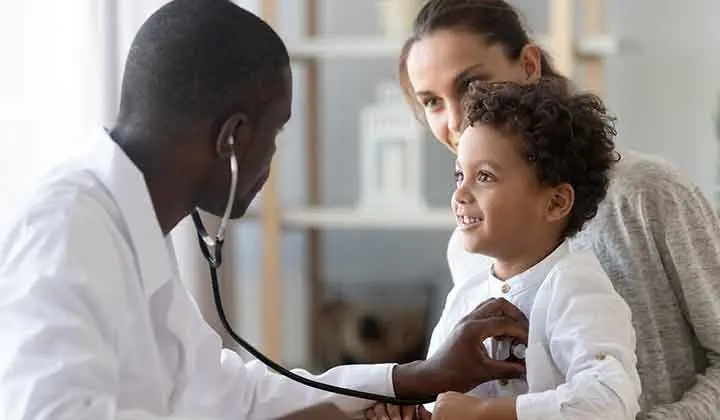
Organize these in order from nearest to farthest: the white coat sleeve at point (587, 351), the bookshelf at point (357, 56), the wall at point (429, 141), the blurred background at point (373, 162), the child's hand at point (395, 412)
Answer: the white coat sleeve at point (587, 351) → the child's hand at point (395, 412) → the bookshelf at point (357, 56) → the blurred background at point (373, 162) → the wall at point (429, 141)

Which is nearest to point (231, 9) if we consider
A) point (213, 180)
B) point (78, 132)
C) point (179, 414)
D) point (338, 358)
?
point (213, 180)

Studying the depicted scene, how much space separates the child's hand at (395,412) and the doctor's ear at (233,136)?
1.25 ft

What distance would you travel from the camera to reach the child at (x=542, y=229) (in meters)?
1.20

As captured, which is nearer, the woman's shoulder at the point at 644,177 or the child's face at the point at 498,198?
the child's face at the point at 498,198

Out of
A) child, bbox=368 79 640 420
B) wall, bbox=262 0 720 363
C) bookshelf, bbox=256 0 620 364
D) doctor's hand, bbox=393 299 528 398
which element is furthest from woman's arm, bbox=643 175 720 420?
wall, bbox=262 0 720 363

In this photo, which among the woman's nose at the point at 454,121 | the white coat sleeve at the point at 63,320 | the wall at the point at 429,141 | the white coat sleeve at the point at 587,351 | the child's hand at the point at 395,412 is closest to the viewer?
the white coat sleeve at the point at 63,320

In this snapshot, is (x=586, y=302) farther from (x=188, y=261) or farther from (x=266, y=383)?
(x=188, y=261)

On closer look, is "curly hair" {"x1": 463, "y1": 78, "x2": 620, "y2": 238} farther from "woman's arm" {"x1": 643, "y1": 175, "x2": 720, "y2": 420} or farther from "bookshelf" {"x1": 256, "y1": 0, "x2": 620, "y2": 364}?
"bookshelf" {"x1": 256, "y1": 0, "x2": 620, "y2": 364}

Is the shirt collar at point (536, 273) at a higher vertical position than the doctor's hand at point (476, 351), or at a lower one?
higher

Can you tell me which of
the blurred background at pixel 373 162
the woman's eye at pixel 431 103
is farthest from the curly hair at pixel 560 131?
the blurred background at pixel 373 162

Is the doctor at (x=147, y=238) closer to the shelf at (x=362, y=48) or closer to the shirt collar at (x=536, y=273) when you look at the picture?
the shirt collar at (x=536, y=273)

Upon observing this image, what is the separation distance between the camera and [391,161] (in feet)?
8.51

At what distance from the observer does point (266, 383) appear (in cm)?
147

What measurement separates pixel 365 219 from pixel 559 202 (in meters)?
1.27
